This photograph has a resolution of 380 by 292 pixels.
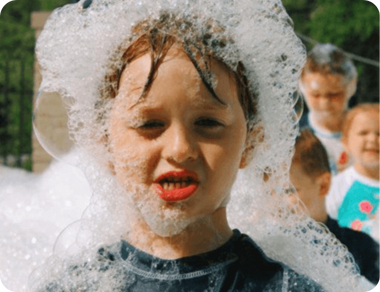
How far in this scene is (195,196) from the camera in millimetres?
758

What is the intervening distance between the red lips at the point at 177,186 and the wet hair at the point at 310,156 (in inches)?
39.3

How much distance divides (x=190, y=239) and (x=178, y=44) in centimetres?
30

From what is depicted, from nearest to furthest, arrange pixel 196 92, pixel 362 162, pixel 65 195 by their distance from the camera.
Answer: pixel 196 92
pixel 65 195
pixel 362 162

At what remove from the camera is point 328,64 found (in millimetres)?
2283

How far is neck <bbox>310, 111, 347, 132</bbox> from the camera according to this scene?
2246 millimetres

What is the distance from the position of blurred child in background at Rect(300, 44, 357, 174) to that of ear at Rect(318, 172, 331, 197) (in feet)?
1.34

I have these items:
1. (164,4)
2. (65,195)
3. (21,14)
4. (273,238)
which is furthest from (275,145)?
(21,14)

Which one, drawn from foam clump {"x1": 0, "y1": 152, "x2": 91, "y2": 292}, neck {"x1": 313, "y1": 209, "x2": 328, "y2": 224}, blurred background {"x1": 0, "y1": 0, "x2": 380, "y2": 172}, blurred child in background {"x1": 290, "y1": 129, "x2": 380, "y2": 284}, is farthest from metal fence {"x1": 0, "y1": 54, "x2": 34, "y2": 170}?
neck {"x1": 313, "y1": 209, "x2": 328, "y2": 224}

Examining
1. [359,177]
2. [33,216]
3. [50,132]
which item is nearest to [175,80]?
[50,132]

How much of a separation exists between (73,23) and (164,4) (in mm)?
192

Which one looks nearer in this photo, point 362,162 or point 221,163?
point 221,163

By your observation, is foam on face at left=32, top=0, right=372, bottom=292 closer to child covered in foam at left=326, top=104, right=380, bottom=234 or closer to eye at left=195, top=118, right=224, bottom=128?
eye at left=195, top=118, right=224, bottom=128

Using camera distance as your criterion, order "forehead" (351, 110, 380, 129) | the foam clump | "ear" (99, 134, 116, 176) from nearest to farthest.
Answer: "ear" (99, 134, 116, 176)
the foam clump
"forehead" (351, 110, 380, 129)

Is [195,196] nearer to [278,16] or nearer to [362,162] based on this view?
[278,16]
